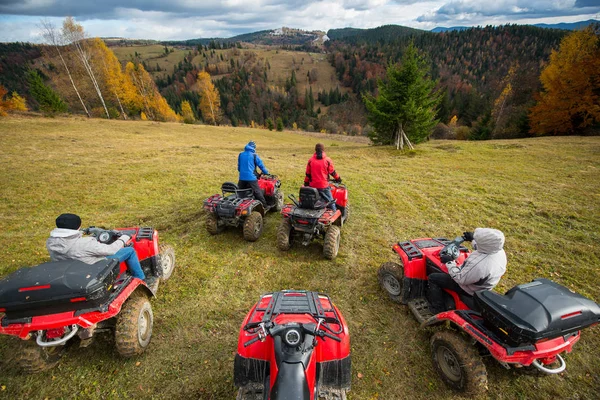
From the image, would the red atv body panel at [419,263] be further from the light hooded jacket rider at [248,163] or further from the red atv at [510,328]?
the light hooded jacket rider at [248,163]

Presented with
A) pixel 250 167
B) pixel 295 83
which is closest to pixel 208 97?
pixel 250 167

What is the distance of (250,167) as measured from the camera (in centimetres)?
688

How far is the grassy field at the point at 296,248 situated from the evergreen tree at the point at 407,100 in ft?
11.0

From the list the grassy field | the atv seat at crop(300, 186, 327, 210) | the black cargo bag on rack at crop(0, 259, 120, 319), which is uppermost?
the black cargo bag on rack at crop(0, 259, 120, 319)

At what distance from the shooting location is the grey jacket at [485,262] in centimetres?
329

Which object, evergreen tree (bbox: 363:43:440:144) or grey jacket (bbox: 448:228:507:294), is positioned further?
evergreen tree (bbox: 363:43:440:144)

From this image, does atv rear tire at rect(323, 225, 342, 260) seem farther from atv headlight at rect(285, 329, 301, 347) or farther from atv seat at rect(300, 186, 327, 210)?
atv headlight at rect(285, 329, 301, 347)

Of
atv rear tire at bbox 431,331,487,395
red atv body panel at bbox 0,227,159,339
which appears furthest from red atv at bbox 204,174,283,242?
atv rear tire at bbox 431,331,487,395

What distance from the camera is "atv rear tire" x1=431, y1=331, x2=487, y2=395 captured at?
3.11m

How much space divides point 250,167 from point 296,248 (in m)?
2.44

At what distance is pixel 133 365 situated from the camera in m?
3.61

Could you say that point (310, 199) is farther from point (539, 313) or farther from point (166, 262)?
point (539, 313)

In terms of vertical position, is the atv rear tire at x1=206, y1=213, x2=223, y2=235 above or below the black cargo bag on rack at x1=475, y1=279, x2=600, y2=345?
below

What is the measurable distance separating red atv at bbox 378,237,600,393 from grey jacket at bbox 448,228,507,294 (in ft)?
1.12
